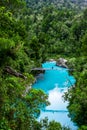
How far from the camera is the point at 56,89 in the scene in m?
17.3

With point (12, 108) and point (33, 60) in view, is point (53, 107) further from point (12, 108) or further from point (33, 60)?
point (12, 108)

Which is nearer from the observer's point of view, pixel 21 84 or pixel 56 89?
pixel 21 84

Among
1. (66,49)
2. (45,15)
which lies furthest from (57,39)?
(45,15)

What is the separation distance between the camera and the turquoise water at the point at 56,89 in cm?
1260

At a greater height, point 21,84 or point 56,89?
point 56,89

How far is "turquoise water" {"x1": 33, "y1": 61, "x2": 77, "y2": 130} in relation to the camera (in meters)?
12.6

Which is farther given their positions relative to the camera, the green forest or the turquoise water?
the turquoise water

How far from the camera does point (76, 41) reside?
2556 centimetres

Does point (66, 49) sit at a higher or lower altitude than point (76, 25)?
lower

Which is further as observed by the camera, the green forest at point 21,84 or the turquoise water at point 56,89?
the turquoise water at point 56,89

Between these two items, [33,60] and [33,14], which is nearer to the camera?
[33,60]

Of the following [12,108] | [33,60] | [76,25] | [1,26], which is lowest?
[12,108]

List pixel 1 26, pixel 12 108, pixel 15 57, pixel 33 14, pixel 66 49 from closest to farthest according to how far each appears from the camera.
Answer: pixel 15 57 → pixel 1 26 → pixel 12 108 → pixel 66 49 → pixel 33 14

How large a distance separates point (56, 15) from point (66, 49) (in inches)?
205
